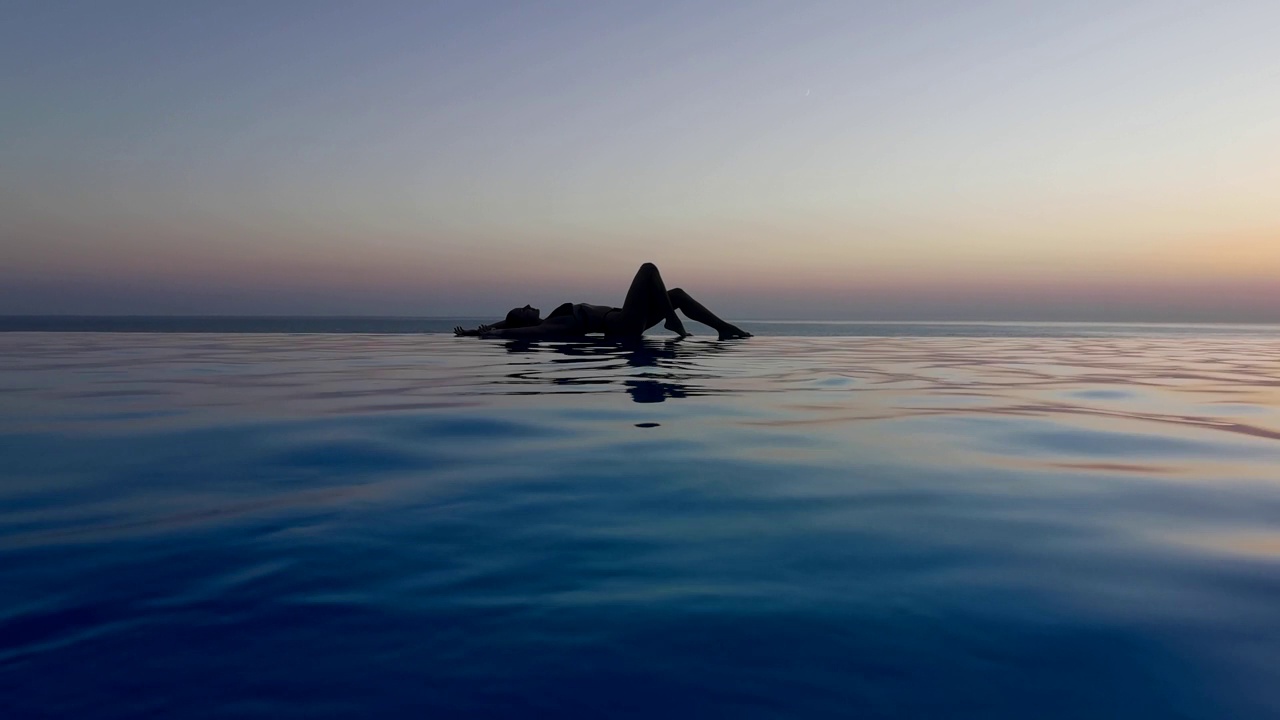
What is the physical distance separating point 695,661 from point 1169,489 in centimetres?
235

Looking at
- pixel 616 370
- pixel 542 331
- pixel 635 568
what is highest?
pixel 542 331

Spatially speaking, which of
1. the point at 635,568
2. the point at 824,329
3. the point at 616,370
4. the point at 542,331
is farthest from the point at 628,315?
the point at 824,329

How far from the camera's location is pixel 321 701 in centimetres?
114

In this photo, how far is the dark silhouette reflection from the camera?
5.75 meters

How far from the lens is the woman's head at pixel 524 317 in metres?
13.6

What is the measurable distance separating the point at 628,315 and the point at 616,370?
4916 millimetres

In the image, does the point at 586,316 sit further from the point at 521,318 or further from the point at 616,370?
the point at 616,370

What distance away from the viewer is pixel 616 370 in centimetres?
739

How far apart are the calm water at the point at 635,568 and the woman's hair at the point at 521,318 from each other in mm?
9517

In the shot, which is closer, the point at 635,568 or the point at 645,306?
the point at 635,568

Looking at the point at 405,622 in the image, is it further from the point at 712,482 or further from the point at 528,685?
the point at 712,482

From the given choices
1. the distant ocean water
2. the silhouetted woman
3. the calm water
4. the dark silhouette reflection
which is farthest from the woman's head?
the distant ocean water

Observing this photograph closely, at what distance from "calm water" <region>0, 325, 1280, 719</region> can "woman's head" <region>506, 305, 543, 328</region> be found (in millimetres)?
9489

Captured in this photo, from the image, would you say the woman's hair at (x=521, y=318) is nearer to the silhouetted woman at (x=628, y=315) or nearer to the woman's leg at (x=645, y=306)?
the silhouetted woman at (x=628, y=315)
